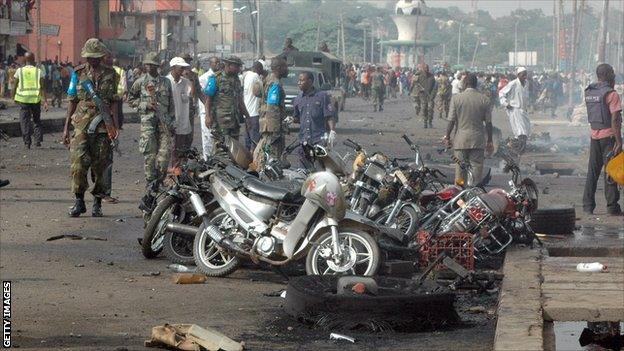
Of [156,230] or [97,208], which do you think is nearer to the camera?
[156,230]

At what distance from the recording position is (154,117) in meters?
14.5

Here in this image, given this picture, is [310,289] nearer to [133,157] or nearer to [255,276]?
[255,276]

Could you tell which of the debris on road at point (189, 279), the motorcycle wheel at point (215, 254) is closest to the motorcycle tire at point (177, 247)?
the motorcycle wheel at point (215, 254)

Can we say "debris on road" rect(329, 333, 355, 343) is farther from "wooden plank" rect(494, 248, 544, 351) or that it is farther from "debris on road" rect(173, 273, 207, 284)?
"debris on road" rect(173, 273, 207, 284)

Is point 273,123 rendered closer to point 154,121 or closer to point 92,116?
point 154,121

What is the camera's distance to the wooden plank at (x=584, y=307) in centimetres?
886

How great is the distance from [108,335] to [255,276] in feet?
9.53

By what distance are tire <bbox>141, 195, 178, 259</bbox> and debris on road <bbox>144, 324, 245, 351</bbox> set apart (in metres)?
3.42

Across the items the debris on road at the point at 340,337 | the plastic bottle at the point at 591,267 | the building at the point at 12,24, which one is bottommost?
the plastic bottle at the point at 591,267

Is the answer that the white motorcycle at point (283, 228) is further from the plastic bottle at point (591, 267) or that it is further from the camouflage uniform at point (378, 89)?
the camouflage uniform at point (378, 89)

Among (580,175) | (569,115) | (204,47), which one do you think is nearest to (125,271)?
(580,175)

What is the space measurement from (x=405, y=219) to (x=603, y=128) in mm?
4406

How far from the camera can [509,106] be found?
2502 centimetres

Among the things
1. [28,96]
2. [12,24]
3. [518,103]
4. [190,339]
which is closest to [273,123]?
[190,339]
